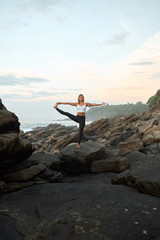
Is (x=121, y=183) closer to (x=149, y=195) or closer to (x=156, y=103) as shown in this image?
(x=149, y=195)

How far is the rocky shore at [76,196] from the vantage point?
209 inches

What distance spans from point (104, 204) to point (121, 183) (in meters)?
2.99

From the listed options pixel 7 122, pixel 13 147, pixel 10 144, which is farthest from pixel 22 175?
pixel 7 122

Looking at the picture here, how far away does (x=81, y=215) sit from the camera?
19.3ft

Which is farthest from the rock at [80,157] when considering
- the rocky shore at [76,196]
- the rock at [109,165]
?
the rock at [109,165]

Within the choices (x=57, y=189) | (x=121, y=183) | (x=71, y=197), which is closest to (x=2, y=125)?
(x=57, y=189)

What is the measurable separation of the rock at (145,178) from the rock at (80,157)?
8.76 feet

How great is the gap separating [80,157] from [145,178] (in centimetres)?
449

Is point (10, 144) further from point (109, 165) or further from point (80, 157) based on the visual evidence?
point (109, 165)

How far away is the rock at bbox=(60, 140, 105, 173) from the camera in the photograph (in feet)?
38.8

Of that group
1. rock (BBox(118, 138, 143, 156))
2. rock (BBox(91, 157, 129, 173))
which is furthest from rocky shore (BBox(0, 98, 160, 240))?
rock (BBox(118, 138, 143, 156))

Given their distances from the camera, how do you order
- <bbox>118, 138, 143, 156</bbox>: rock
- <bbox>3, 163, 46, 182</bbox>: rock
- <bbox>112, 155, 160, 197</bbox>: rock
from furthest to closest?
<bbox>118, 138, 143, 156</bbox>: rock → <bbox>3, 163, 46, 182</bbox>: rock → <bbox>112, 155, 160, 197</bbox>: rock

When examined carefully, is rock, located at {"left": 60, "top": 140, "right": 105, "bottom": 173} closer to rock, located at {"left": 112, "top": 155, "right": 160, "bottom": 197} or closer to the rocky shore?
the rocky shore

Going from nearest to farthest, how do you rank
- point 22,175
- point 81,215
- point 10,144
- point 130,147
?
1. point 81,215
2. point 10,144
3. point 22,175
4. point 130,147
